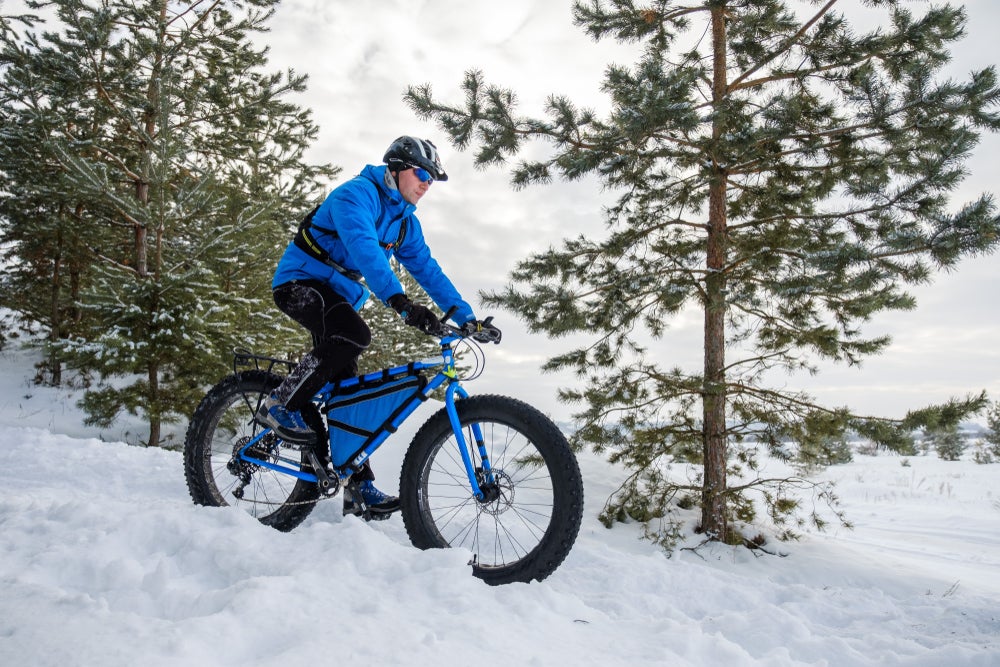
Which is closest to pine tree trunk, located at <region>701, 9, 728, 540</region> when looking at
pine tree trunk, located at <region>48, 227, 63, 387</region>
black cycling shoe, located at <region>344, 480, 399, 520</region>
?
black cycling shoe, located at <region>344, 480, 399, 520</region>

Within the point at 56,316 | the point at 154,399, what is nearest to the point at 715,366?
the point at 154,399

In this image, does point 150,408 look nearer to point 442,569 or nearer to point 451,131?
point 451,131

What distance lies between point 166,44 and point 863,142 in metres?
13.8

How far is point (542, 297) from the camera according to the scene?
7270 mm

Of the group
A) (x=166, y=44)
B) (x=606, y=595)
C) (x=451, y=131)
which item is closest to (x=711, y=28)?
(x=451, y=131)

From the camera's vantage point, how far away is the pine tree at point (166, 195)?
9797 millimetres

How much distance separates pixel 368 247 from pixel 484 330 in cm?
80

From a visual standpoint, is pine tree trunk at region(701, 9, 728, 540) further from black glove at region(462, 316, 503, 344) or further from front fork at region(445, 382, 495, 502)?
front fork at region(445, 382, 495, 502)

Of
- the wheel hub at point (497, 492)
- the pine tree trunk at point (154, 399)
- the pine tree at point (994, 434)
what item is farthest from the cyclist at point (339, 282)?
the pine tree at point (994, 434)

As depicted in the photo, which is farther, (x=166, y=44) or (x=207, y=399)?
(x=166, y=44)

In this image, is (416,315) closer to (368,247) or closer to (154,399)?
(368,247)

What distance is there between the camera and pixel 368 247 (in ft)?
10.5

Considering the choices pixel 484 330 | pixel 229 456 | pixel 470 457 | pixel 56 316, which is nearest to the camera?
pixel 470 457

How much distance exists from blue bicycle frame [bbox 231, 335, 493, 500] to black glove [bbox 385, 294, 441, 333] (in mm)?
203
